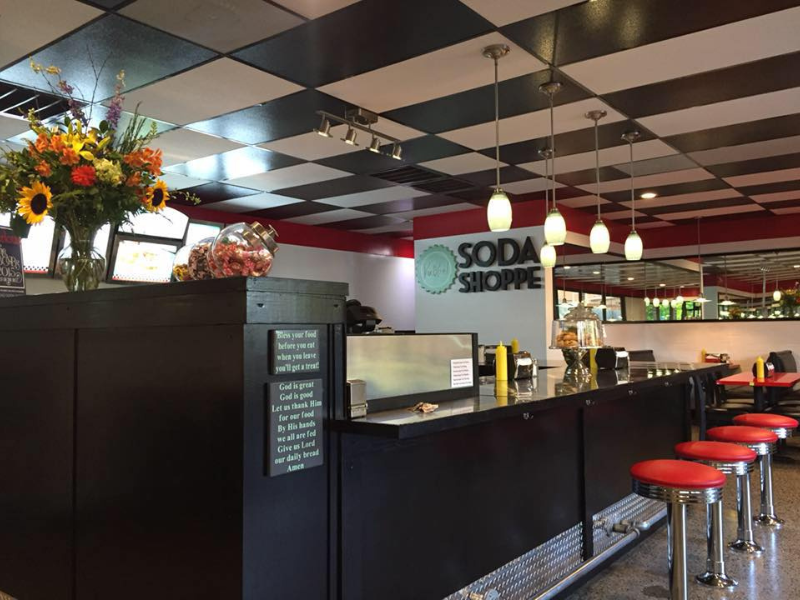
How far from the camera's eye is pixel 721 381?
6.57 meters

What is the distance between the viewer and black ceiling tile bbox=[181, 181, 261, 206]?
6551 mm

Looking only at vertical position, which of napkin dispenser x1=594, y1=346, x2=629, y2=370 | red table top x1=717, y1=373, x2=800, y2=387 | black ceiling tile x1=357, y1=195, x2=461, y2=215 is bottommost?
red table top x1=717, y1=373, x2=800, y2=387

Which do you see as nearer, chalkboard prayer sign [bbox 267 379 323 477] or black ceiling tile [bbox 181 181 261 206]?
chalkboard prayer sign [bbox 267 379 323 477]

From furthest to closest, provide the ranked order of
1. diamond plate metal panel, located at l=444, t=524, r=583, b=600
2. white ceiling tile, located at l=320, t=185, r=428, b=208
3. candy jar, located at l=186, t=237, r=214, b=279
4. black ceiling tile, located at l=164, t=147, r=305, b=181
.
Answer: white ceiling tile, located at l=320, t=185, r=428, b=208, black ceiling tile, located at l=164, t=147, r=305, b=181, diamond plate metal panel, located at l=444, t=524, r=583, b=600, candy jar, located at l=186, t=237, r=214, b=279

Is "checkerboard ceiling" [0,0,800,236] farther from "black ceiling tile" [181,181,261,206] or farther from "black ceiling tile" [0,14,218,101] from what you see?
"black ceiling tile" [181,181,261,206]

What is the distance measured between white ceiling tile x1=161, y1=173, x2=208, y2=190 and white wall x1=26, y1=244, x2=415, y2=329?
1.82 meters

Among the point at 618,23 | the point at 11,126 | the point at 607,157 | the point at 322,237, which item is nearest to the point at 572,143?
the point at 607,157

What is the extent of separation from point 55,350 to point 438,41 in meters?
2.41

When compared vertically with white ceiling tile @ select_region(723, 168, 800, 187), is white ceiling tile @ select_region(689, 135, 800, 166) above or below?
above

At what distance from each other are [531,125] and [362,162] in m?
1.67

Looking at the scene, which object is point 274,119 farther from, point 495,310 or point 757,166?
point 757,166

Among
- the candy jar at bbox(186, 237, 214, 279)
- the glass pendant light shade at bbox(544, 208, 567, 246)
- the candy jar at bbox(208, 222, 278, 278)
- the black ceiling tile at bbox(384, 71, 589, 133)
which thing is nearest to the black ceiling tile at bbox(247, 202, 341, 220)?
the black ceiling tile at bbox(384, 71, 589, 133)

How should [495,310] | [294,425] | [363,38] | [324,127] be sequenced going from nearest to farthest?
1. [294,425]
2. [363,38]
3. [324,127]
4. [495,310]

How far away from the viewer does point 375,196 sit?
23.5 ft
